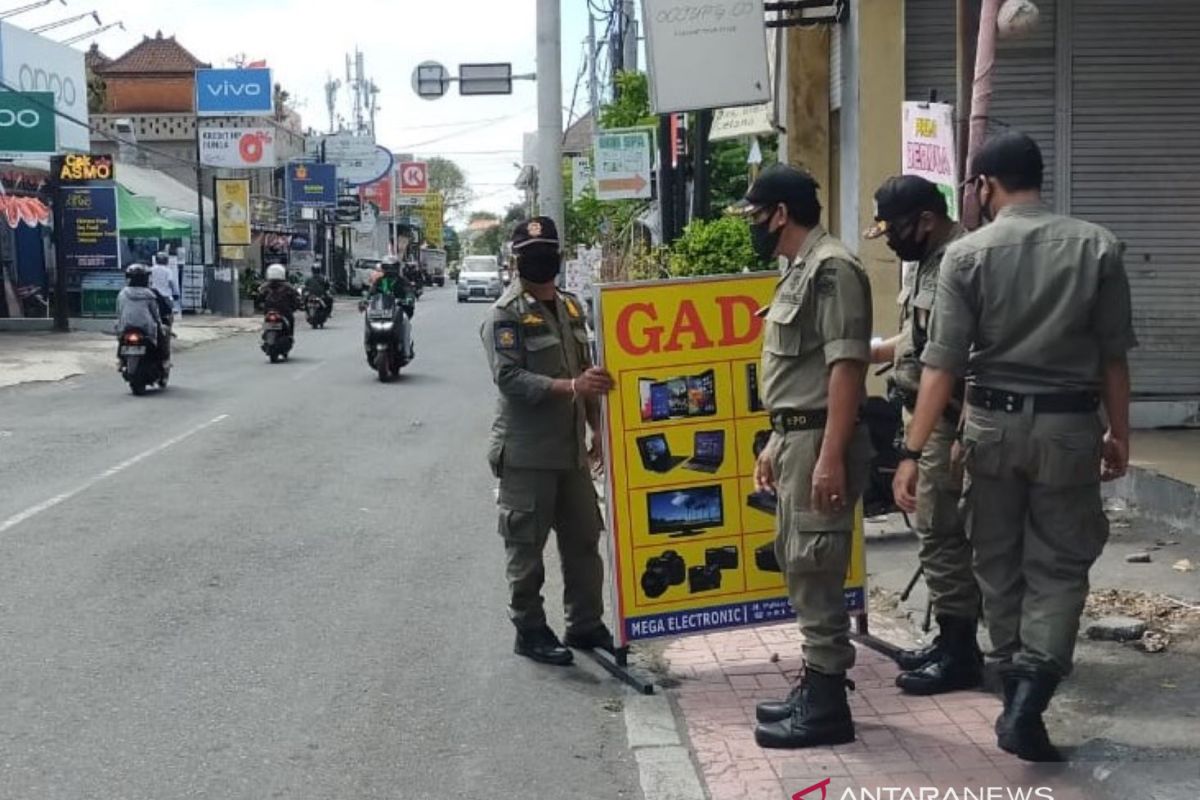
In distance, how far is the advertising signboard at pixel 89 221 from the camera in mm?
30484

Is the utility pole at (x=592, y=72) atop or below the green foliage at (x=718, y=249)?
atop

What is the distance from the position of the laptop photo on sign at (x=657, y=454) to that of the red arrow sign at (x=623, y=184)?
1301cm

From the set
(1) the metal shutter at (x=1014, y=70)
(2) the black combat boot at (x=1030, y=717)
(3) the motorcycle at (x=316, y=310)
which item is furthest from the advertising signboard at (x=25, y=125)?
(2) the black combat boot at (x=1030, y=717)

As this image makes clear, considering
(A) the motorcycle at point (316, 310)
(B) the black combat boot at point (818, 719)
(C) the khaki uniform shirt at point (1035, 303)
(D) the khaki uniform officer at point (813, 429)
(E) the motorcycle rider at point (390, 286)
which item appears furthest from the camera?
(A) the motorcycle at point (316, 310)

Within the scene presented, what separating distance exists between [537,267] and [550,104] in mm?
10253

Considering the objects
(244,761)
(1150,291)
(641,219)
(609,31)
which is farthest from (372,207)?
(244,761)

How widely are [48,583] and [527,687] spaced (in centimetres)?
319

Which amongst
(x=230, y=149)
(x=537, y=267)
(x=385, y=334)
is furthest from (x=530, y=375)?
(x=230, y=149)

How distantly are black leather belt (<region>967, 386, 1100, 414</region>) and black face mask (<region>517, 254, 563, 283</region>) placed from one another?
215 cm

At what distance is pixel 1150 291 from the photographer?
10.7 meters

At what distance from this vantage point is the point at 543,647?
6301 mm

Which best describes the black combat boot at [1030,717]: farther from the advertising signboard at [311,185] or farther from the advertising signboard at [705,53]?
the advertising signboard at [311,185]

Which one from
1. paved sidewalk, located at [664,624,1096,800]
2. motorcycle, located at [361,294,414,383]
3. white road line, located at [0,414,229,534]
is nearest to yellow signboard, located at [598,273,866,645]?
paved sidewalk, located at [664,624,1096,800]

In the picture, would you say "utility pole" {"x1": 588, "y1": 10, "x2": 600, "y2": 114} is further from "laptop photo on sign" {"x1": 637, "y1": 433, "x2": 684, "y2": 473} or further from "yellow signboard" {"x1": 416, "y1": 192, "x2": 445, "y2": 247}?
"yellow signboard" {"x1": 416, "y1": 192, "x2": 445, "y2": 247}
